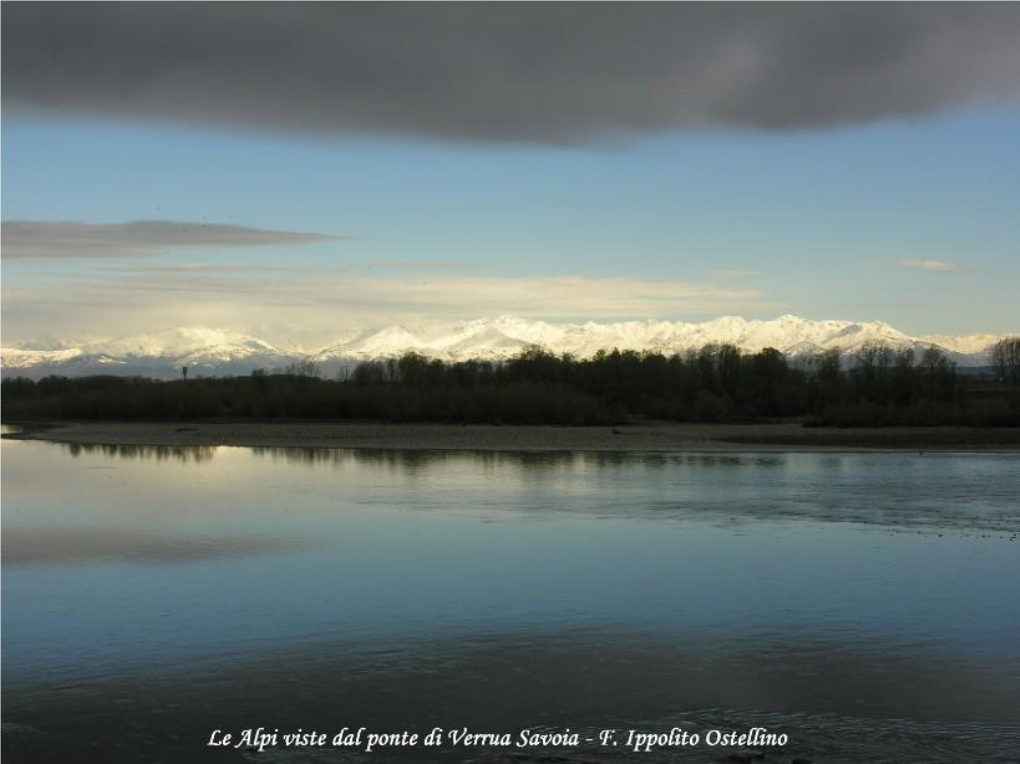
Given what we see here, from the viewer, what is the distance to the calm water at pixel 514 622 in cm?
933

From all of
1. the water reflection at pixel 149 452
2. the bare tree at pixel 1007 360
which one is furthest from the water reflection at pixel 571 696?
the bare tree at pixel 1007 360

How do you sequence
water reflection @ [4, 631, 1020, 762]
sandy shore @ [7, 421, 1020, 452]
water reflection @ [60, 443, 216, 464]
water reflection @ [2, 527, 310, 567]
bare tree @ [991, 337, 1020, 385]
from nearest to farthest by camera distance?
water reflection @ [4, 631, 1020, 762] → water reflection @ [2, 527, 310, 567] → water reflection @ [60, 443, 216, 464] → sandy shore @ [7, 421, 1020, 452] → bare tree @ [991, 337, 1020, 385]

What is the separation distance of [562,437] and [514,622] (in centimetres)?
4275

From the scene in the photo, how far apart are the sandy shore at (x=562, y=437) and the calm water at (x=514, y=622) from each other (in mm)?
22901

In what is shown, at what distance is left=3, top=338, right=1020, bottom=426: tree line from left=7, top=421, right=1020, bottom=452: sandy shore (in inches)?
131

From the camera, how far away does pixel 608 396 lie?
3324 inches

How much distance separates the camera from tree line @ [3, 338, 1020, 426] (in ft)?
230

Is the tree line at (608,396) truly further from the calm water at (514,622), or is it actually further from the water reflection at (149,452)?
the calm water at (514,622)

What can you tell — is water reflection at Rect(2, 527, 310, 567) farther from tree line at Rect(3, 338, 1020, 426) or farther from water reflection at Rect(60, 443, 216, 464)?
tree line at Rect(3, 338, 1020, 426)

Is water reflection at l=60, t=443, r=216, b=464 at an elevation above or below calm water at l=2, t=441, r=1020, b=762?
above

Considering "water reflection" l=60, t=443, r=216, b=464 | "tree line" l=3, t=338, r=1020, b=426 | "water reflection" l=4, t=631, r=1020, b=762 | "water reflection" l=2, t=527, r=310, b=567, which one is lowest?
"water reflection" l=4, t=631, r=1020, b=762

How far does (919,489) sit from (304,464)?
66.4 feet

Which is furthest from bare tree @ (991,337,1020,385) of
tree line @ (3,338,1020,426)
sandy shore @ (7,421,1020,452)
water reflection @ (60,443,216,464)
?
water reflection @ (60,443,216,464)

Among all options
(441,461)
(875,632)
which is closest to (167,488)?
(441,461)
